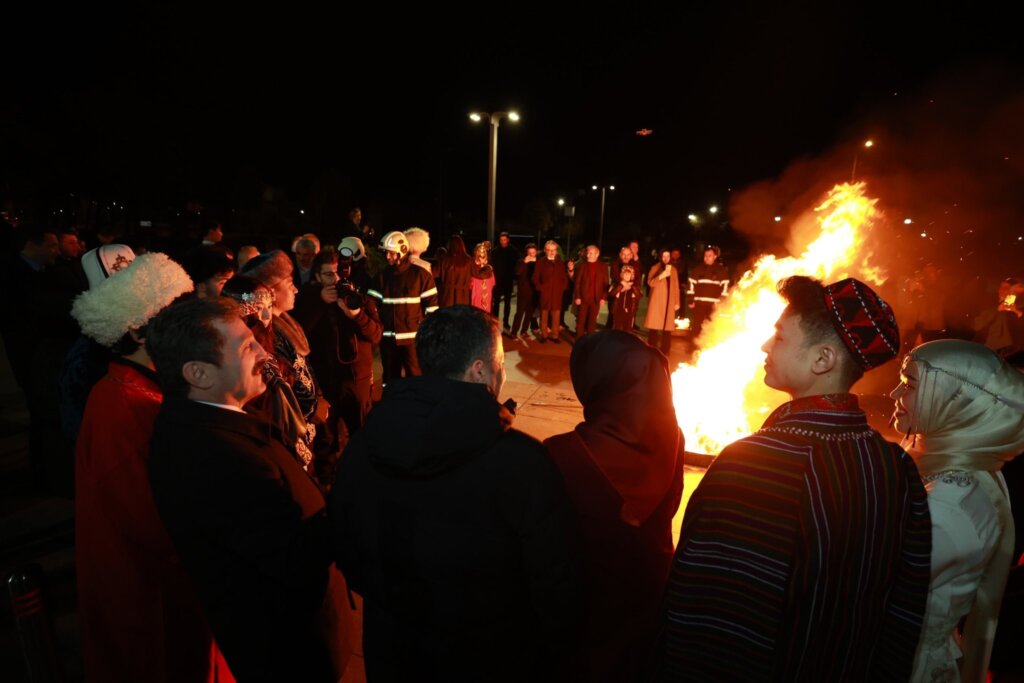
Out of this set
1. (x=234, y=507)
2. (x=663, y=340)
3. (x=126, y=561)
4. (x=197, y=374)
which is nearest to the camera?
(x=234, y=507)

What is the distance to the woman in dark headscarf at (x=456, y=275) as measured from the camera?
33.5ft

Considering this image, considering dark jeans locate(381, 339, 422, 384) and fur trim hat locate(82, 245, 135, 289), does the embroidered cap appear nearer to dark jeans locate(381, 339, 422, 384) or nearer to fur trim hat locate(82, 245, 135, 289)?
fur trim hat locate(82, 245, 135, 289)

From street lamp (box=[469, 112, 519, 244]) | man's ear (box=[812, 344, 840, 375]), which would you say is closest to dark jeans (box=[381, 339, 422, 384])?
man's ear (box=[812, 344, 840, 375])

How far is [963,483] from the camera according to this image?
1.90 meters

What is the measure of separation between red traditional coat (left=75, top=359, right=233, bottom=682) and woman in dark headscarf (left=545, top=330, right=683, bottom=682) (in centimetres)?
164

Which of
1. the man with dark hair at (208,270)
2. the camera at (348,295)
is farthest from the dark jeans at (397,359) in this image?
the man with dark hair at (208,270)

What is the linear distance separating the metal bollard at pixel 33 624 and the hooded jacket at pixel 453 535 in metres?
1.40

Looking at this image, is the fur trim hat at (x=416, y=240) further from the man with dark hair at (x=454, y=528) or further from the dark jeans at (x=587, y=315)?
the man with dark hair at (x=454, y=528)

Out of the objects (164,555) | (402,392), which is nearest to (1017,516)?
(402,392)

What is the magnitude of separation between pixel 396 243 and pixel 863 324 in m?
6.04

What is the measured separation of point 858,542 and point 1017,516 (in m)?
1.95

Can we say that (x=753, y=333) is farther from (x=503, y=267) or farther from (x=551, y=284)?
(x=503, y=267)

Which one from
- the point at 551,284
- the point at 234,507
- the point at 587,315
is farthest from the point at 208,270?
the point at 587,315

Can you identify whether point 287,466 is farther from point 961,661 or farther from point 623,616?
point 961,661
